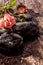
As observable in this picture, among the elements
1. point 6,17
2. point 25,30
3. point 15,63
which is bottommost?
point 15,63

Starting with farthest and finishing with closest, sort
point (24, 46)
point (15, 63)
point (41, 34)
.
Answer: point (41, 34) < point (24, 46) < point (15, 63)

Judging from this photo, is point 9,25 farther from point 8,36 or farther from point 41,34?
point 41,34

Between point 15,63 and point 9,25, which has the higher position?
point 9,25

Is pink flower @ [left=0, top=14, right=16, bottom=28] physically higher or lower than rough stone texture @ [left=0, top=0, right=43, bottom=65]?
higher

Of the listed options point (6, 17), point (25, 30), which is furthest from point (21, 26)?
point (6, 17)

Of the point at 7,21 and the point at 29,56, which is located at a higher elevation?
the point at 7,21

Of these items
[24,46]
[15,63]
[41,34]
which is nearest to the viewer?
[15,63]

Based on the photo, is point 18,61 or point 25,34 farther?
point 25,34

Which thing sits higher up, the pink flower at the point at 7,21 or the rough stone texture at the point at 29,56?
the pink flower at the point at 7,21

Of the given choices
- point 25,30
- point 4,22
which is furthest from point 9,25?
point 25,30
